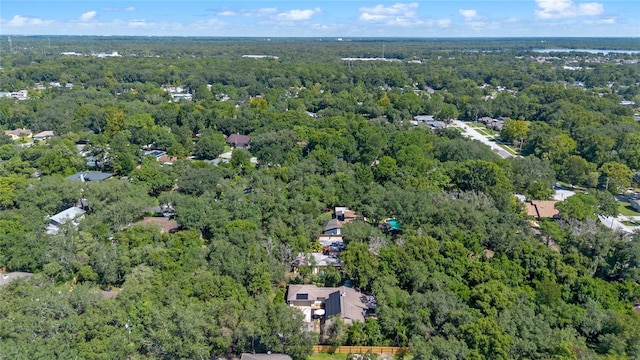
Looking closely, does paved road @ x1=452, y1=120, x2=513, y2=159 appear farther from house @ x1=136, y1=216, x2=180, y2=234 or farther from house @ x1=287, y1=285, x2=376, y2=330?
house @ x1=136, y1=216, x2=180, y2=234

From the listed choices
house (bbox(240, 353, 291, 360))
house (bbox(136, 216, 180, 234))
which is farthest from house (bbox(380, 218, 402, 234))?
house (bbox(136, 216, 180, 234))

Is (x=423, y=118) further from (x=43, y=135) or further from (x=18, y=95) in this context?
(x=18, y=95)

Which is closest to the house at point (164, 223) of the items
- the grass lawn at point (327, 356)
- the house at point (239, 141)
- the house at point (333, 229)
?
the house at point (333, 229)

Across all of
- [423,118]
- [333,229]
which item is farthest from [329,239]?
[423,118]

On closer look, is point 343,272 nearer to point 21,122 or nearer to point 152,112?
point 152,112

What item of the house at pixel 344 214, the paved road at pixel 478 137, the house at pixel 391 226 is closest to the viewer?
the house at pixel 391 226

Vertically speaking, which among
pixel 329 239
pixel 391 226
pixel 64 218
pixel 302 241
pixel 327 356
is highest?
pixel 64 218

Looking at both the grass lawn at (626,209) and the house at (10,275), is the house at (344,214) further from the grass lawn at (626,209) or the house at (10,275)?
the grass lawn at (626,209)
